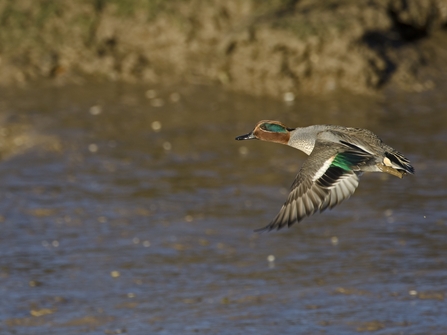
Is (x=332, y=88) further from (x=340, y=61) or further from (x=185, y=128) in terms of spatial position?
(x=185, y=128)

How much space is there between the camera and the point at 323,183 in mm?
5301

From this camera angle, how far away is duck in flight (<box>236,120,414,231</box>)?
5.24m

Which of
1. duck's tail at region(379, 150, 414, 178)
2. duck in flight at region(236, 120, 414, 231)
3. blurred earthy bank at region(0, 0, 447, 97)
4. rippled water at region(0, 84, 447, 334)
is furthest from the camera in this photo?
blurred earthy bank at region(0, 0, 447, 97)

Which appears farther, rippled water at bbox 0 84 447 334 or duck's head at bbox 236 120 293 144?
rippled water at bbox 0 84 447 334

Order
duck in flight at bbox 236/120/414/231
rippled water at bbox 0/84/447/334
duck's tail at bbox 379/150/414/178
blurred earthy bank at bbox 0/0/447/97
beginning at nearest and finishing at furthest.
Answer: duck in flight at bbox 236/120/414/231 < duck's tail at bbox 379/150/414/178 < rippled water at bbox 0/84/447/334 < blurred earthy bank at bbox 0/0/447/97

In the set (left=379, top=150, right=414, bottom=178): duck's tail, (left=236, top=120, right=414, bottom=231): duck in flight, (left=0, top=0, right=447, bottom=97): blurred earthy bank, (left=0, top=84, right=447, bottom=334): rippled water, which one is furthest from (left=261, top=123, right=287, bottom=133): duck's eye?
Result: (left=0, top=0, right=447, bottom=97): blurred earthy bank

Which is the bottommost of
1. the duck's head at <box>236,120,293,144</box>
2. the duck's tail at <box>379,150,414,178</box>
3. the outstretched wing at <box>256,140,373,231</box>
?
the outstretched wing at <box>256,140,373,231</box>

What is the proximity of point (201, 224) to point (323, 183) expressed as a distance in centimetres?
353

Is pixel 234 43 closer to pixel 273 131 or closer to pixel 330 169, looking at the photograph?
pixel 273 131

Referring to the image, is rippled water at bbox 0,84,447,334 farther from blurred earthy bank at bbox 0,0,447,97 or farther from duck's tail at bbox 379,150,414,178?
duck's tail at bbox 379,150,414,178

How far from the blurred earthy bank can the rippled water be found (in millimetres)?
363

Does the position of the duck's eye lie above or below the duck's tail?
above

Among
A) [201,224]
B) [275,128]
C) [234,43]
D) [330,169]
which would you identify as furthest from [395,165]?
[234,43]

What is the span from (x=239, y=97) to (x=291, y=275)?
438cm
